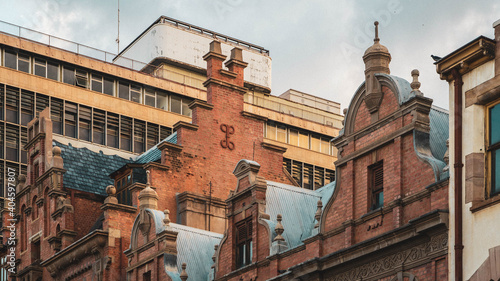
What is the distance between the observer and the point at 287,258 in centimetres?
4212

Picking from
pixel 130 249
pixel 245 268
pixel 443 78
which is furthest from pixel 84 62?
pixel 443 78

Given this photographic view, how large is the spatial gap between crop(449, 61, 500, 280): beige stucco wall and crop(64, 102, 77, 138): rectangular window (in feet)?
174

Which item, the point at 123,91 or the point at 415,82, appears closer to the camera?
the point at 415,82

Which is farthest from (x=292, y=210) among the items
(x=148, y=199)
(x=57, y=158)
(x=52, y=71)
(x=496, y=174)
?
(x=52, y=71)

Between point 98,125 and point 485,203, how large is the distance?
56.5 m

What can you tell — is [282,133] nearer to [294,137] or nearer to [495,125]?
[294,137]

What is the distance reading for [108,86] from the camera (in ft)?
298

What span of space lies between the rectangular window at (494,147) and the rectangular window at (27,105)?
59.5 meters

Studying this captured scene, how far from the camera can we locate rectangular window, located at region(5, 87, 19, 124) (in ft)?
289

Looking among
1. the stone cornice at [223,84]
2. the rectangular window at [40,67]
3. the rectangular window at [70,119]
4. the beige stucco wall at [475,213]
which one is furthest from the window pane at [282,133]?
the beige stucco wall at [475,213]

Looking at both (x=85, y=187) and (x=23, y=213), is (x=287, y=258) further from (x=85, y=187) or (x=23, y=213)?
(x=23, y=213)

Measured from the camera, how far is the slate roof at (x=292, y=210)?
147 feet

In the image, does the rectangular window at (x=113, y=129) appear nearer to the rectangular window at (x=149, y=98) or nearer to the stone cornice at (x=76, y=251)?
the rectangular window at (x=149, y=98)

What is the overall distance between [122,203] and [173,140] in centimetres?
406
